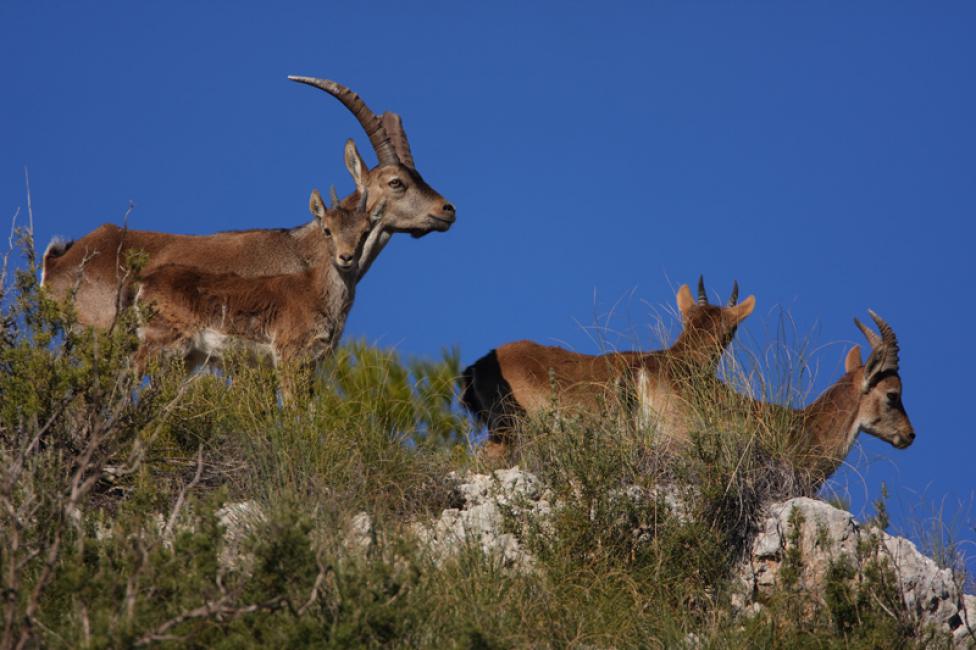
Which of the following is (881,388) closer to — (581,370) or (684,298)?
(684,298)

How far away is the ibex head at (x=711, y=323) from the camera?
40.5 feet

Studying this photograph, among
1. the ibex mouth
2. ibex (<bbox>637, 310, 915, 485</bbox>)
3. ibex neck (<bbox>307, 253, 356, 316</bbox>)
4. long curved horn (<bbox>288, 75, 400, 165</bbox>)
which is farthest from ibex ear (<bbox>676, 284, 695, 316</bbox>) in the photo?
long curved horn (<bbox>288, 75, 400, 165</bbox>)

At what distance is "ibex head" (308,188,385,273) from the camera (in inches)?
510

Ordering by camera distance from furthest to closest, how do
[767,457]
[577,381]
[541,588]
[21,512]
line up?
[577,381], [767,457], [541,588], [21,512]

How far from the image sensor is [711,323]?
12711 millimetres

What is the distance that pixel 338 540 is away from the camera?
331 inches

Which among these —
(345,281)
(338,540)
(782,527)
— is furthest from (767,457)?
(345,281)

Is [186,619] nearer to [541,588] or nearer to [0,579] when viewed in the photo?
[0,579]

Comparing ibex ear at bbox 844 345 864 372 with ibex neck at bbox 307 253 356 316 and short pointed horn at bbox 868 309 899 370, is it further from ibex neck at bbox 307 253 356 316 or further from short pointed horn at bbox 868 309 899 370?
ibex neck at bbox 307 253 356 316

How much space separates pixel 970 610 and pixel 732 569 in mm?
1736

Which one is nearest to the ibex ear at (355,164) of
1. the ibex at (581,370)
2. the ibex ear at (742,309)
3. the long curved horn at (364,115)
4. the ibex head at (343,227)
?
the long curved horn at (364,115)

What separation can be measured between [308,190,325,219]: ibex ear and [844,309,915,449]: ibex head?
16.8 ft

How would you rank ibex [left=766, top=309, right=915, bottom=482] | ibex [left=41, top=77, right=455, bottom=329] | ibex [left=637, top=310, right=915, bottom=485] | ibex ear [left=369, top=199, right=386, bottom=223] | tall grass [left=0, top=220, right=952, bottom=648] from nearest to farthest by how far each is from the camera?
1. tall grass [left=0, top=220, right=952, bottom=648]
2. ibex [left=637, top=310, right=915, bottom=485]
3. ibex [left=766, top=309, right=915, bottom=482]
4. ibex ear [left=369, top=199, right=386, bottom=223]
5. ibex [left=41, top=77, right=455, bottom=329]

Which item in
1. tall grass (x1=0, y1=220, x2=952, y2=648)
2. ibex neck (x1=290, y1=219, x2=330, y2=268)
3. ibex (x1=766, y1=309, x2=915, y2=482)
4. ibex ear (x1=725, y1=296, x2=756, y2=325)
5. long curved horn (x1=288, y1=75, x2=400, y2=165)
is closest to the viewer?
tall grass (x1=0, y1=220, x2=952, y2=648)
